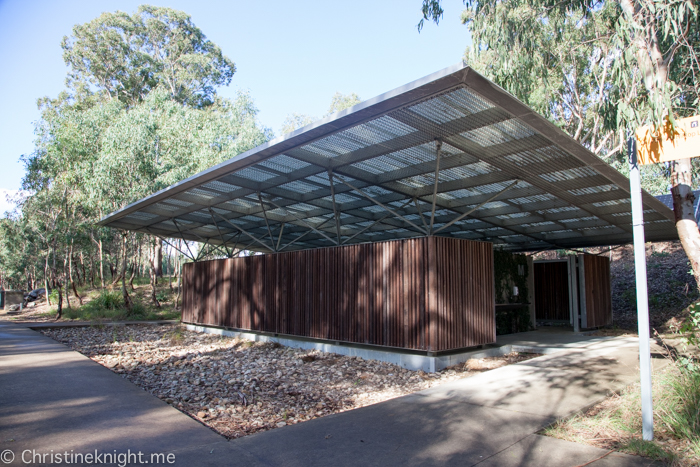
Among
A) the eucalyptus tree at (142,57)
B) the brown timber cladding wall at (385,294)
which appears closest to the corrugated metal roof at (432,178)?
the brown timber cladding wall at (385,294)

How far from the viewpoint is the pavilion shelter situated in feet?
21.2

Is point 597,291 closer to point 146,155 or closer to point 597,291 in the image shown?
point 597,291

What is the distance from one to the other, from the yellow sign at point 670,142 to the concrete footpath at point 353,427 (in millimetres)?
2486

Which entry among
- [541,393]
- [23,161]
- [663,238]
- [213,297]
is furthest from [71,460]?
[23,161]

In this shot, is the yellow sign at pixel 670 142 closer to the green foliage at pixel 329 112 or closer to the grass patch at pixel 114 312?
the grass patch at pixel 114 312

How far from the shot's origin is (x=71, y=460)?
3.49 metres

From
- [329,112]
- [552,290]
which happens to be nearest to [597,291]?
[552,290]

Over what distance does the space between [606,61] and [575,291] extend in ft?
24.9

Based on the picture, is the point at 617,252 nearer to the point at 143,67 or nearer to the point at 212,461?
the point at 212,461

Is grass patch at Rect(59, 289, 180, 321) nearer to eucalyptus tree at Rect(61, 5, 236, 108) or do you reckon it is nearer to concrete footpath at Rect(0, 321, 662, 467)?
concrete footpath at Rect(0, 321, 662, 467)

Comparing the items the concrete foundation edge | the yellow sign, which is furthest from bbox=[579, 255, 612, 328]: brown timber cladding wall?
the yellow sign

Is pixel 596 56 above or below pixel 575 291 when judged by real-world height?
above

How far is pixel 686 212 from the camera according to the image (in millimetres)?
5730

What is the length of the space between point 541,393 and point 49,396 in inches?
246
